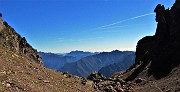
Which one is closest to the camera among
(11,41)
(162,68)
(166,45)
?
(162,68)

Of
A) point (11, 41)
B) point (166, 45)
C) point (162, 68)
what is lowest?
point (162, 68)

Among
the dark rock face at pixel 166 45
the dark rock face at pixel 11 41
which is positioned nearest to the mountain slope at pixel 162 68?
the dark rock face at pixel 166 45

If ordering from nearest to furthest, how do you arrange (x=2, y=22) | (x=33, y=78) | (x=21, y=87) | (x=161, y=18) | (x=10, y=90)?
(x=10, y=90) → (x=21, y=87) → (x=33, y=78) → (x=161, y=18) → (x=2, y=22)

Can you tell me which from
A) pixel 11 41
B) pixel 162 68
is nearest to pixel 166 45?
pixel 162 68

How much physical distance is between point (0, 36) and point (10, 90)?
81159 mm

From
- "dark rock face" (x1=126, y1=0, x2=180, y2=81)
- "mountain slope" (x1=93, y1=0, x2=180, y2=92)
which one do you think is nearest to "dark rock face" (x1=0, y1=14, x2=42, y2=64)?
"mountain slope" (x1=93, y1=0, x2=180, y2=92)

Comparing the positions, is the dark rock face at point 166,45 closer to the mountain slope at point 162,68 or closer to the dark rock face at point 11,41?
the mountain slope at point 162,68

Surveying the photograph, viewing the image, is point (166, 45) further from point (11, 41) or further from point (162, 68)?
point (11, 41)

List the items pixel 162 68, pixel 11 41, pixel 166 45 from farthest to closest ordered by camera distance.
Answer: pixel 11 41
pixel 166 45
pixel 162 68

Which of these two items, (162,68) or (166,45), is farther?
(166,45)

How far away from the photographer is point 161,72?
309ft

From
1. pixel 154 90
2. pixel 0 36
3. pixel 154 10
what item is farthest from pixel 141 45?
pixel 154 90

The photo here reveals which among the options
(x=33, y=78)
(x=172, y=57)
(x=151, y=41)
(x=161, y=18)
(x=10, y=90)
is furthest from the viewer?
(x=151, y=41)

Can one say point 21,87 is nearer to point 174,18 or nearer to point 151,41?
point 174,18
